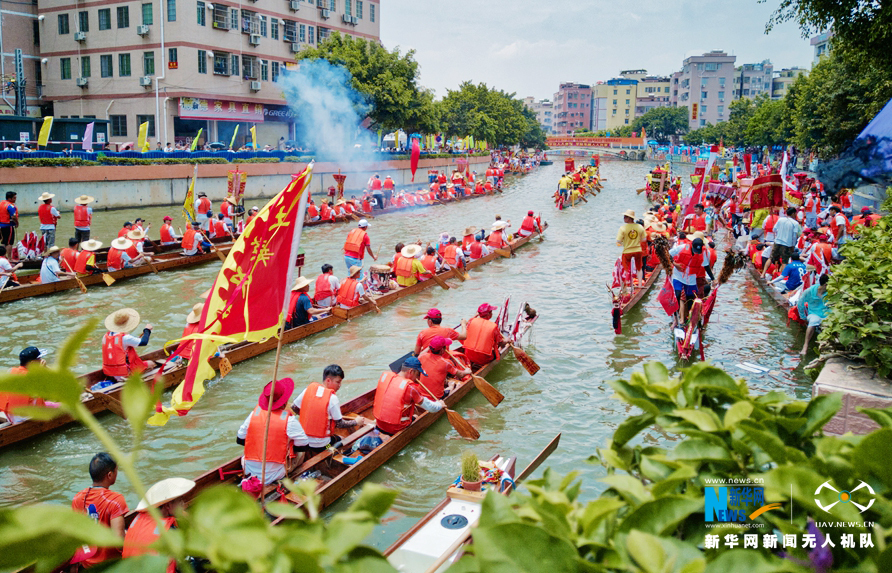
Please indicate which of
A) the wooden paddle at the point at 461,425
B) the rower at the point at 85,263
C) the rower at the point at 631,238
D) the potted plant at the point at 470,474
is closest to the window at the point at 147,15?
Answer: the rower at the point at 85,263

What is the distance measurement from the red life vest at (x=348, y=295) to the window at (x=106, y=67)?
1417 inches

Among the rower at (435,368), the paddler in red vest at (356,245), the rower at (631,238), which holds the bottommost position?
the rower at (435,368)

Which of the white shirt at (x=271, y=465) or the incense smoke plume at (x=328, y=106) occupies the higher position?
the incense smoke plume at (x=328, y=106)

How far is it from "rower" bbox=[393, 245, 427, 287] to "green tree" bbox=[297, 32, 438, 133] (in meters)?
25.9

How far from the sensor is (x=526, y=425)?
32.2 feet

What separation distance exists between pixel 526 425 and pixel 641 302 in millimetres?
7859

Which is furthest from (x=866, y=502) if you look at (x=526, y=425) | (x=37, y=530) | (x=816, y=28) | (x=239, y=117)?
(x=239, y=117)

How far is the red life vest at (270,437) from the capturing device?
21.0ft

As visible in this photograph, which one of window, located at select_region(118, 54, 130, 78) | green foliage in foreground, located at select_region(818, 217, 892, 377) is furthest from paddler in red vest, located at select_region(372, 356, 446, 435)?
window, located at select_region(118, 54, 130, 78)

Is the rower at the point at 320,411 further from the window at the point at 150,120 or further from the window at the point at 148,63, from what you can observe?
the window at the point at 148,63

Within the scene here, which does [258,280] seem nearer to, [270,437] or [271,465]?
[270,437]

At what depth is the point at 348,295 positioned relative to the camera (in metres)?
14.1

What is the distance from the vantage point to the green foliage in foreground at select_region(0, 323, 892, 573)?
124cm

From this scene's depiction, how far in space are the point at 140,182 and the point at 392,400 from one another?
86.0ft
